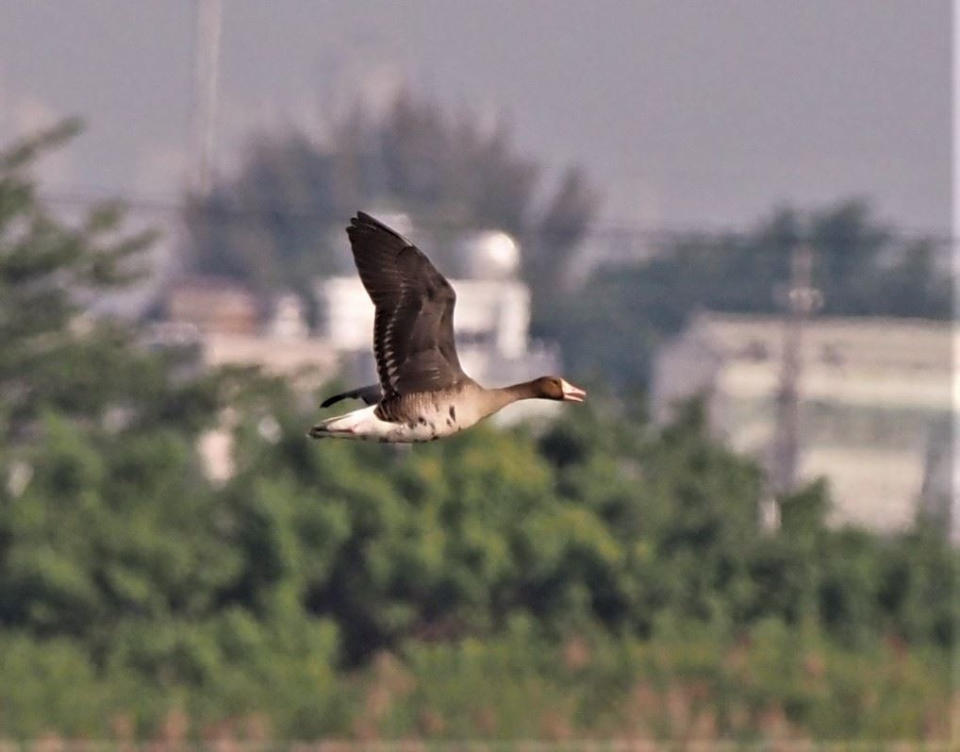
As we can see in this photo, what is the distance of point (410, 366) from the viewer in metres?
8.87

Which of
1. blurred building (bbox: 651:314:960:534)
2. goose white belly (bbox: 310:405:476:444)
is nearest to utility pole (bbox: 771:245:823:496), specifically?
blurred building (bbox: 651:314:960:534)

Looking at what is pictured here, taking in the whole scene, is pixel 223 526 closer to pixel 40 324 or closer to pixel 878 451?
pixel 40 324

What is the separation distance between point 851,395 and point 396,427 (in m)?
55.1

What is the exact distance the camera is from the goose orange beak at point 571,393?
888cm

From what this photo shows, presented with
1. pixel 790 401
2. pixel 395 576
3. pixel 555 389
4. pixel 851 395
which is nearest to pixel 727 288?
pixel 851 395

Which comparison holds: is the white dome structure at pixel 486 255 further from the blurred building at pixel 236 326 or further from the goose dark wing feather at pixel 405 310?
Result: the goose dark wing feather at pixel 405 310

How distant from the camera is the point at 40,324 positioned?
132 ft

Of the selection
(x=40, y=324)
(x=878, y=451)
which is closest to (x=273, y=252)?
(x=878, y=451)

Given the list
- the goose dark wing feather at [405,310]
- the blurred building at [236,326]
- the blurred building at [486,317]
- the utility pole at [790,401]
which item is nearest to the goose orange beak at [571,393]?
the goose dark wing feather at [405,310]

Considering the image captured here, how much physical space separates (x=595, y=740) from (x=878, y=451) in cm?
3599

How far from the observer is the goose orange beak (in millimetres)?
8883

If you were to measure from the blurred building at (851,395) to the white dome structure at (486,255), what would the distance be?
4.04 m

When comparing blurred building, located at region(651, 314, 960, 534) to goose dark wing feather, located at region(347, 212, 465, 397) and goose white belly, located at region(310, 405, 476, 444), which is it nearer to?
goose dark wing feather, located at region(347, 212, 465, 397)

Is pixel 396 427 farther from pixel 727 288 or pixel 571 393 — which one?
pixel 727 288
